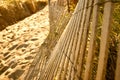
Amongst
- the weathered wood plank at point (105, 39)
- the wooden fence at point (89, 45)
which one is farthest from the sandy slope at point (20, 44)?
the weathered wood plank at point (105, 39)

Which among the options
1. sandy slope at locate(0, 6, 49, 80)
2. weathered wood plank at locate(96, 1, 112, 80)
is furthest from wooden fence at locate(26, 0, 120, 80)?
sandy slope at locate(0, 6, 49, 80)

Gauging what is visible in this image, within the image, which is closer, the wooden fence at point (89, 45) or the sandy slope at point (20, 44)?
the wooden fence at point (89, 45)

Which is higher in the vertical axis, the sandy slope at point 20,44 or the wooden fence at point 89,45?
the wooden fence at point 89,45

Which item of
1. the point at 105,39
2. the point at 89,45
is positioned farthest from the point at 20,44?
the point at 105,39

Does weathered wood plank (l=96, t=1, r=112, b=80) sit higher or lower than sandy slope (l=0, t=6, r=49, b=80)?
higher

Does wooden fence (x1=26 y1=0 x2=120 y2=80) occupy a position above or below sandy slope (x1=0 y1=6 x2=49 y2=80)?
above

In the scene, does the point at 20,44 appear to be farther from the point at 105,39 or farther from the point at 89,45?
the point at 105,39

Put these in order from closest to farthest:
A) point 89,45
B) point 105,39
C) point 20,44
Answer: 1. point 105,39
2. point 89,45
3. point 20,44

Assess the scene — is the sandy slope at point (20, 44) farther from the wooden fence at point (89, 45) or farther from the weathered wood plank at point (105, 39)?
the weathered wood plank at point (105, 39)

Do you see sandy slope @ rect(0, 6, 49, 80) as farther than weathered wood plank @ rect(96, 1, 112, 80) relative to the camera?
Yes

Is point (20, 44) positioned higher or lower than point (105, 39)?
lower

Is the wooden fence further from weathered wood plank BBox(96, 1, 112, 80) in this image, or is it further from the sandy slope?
the sandy slope

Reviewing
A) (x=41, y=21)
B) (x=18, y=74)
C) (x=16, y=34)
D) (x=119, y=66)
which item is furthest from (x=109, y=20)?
(x=41, y=21)

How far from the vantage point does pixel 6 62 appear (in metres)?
4.33
